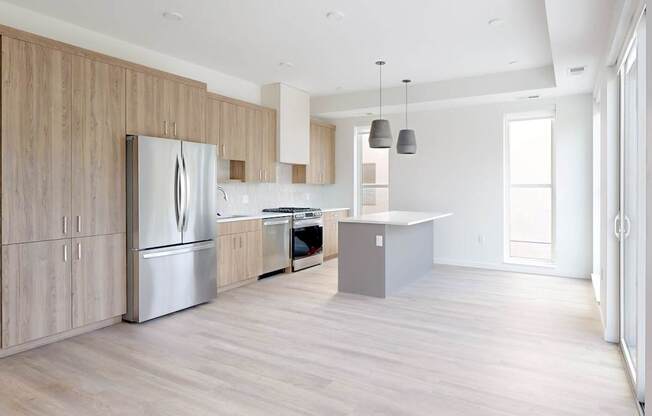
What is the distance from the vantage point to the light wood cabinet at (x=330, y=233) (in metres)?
7.17

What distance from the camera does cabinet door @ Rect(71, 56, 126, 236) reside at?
348 cm

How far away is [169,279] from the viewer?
4102 mm

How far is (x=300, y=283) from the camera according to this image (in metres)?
5.49

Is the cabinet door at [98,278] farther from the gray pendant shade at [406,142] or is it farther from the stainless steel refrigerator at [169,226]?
the gray pendant shade at [406,142]

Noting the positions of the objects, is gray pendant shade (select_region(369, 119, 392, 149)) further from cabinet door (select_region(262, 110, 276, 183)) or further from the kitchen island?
cabinet door (select_region(262, 110, 276, 183))

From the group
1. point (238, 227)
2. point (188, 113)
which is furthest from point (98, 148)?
point (238, 227)

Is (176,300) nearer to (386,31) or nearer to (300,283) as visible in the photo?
(300,283)

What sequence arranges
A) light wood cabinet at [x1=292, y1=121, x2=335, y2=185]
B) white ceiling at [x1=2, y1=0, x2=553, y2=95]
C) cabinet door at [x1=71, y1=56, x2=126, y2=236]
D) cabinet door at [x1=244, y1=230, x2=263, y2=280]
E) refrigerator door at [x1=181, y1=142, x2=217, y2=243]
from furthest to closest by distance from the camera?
light wood cabinet at [x1=292, y1=121, x2=335, y2=185]
cabinet door at [x1=244, y1=230, x2=263, y2=280]
refrigerator door at [x1=181, y1=142, x2=217, y2=243]
white ceiling at [x1=2, y1=0, x2=553, y2=95]
cabinet door at [x1=71, y1=56, x2=126, y2=236]

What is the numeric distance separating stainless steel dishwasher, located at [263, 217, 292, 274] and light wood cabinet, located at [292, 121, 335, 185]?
51.0 inches

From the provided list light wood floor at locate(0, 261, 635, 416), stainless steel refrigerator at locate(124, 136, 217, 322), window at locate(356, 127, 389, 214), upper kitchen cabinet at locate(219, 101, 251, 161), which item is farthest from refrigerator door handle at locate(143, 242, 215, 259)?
window at locate(356, 127, 389, 214)

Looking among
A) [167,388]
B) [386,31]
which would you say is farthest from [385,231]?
[167,388]

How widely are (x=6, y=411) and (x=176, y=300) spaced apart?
72.8 inches

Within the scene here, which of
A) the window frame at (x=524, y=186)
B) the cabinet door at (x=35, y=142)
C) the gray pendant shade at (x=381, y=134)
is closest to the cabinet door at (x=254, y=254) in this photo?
the gray pendant shade at (x=381, y=134)

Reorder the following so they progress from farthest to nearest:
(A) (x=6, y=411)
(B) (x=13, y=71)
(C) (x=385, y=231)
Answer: (C) (x=385, y=231) < (B) (x=13, y=71) < (A) (x=6, y=411)
